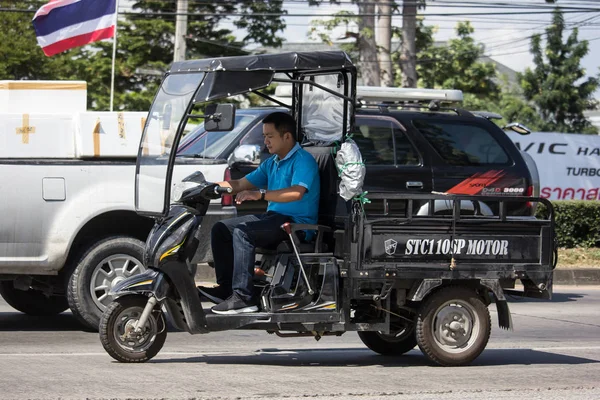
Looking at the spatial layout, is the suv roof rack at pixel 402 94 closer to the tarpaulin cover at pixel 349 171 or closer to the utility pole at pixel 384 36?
the tarpaulin cover at pixel 349 171

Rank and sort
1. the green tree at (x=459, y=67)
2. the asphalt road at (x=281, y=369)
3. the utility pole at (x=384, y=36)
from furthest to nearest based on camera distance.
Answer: the green tree at (x=459, y=67)
the utility pole at (x=384, y=36)
the asphalt road at (x=281, y=369)

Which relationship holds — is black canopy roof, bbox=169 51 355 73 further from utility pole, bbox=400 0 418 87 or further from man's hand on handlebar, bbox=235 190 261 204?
utility pole, bbox=400 0 418 87

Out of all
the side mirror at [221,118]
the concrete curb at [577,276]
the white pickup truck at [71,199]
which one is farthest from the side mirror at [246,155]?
the concrete curb at [577,276]

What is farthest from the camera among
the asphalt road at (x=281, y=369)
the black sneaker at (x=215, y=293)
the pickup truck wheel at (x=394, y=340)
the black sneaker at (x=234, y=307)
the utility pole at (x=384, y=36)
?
the utility pole at (x=384, y=36)

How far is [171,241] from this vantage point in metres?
7.29

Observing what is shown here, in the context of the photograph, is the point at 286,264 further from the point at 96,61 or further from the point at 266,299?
the point at 96,61

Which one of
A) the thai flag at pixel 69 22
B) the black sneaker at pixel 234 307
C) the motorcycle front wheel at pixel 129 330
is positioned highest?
the thai flag at pixel 69 22

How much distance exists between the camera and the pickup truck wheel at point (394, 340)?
324 inches

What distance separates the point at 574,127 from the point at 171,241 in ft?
124

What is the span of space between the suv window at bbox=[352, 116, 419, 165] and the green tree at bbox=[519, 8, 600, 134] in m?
31.2

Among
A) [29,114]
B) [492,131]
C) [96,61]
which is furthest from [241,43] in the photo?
[29,114]

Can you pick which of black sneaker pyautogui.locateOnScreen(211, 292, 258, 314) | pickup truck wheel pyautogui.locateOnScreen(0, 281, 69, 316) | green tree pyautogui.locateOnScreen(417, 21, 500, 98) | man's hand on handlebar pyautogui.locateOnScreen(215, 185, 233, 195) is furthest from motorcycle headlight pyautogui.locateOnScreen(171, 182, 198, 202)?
green tree pyautogui.locateOnScreen(417, 21, 500, 98)

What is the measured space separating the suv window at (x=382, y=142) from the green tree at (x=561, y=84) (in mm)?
31190

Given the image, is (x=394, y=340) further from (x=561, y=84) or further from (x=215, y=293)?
(x=561, y=84)
